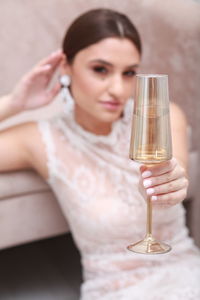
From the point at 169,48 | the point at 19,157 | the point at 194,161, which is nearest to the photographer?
the point at 19,157

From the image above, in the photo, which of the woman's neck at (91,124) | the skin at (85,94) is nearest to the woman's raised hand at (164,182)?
the skin at (85,94)

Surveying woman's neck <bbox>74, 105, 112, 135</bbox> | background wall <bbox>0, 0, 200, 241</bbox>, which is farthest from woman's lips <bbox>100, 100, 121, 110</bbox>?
background wall <bbox>0, 0, 200, 241</bbox>

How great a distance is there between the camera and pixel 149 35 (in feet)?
8.13

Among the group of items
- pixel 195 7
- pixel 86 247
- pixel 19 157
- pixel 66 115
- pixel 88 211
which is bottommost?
pixel 86 247

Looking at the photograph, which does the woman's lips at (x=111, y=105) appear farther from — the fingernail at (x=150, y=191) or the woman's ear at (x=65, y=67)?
the fingernail at (x=150, y=191)

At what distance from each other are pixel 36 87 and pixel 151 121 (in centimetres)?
80

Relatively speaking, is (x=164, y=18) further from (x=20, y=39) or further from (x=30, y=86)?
(x=30, y=86)

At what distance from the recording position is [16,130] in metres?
1.61

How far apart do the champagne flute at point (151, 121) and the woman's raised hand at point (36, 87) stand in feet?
2.43

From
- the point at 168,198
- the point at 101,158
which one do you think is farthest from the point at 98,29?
the point at 168,198

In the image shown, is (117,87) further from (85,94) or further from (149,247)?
(149,247)

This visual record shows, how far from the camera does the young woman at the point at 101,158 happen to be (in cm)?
151

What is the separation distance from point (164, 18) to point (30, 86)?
3.64 ft

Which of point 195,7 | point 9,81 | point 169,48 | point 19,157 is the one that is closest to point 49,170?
point 19,157
